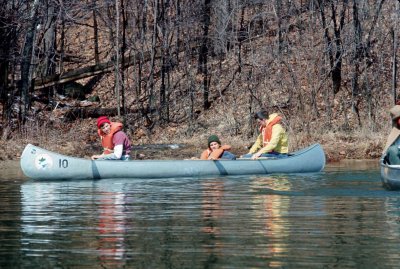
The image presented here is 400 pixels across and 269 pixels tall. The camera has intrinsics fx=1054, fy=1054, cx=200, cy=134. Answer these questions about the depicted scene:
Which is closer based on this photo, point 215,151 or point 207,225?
point 207,225

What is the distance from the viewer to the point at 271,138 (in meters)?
20.4

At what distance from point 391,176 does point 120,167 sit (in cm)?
571

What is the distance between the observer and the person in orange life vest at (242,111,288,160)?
20.3 meters

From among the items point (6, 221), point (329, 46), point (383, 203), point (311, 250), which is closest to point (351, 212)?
point (383, 203)

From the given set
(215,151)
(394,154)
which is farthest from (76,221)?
(215,151)

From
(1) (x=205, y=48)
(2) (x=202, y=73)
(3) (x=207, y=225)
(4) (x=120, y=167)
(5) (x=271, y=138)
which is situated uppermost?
(1) (x=205, y=48)

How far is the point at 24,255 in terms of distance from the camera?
31.4 ft

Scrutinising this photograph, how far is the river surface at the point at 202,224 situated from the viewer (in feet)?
30.3

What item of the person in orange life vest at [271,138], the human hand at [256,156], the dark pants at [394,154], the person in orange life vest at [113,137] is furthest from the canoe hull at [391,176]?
the person in orange life vest at [113,137]

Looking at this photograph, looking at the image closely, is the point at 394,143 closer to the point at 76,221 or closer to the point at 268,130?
the point at 268,130

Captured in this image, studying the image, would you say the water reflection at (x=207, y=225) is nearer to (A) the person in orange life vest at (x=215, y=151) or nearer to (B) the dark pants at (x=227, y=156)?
(A) the person in orange life vest at (x=215, y=151)

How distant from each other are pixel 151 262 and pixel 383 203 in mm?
5610

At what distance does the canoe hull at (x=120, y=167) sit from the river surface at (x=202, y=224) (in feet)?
2.83

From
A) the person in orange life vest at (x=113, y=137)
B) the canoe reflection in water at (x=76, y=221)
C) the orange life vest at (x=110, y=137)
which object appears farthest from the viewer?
the orange life vest at (x=110, y=137)
